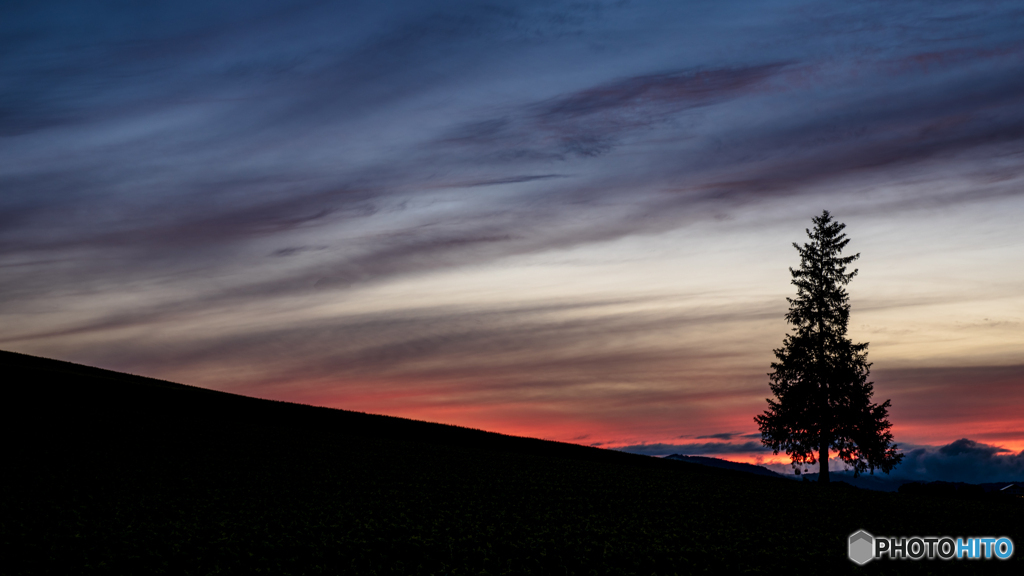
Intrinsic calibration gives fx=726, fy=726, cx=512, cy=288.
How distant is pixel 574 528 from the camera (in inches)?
A: 1049

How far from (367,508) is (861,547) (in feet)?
60.0

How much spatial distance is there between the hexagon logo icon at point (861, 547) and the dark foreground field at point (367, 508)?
0.45m

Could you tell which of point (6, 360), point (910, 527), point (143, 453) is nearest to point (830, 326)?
point (910, 527)

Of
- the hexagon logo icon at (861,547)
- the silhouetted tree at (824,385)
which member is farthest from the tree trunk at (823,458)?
the hexagon logo icon at (861,547)

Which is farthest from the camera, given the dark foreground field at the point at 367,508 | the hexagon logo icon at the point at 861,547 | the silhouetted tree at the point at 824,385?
the silhouetted tree at the point at 824,385

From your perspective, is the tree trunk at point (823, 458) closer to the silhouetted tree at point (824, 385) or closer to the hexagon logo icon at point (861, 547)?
the silhouetted tree at point (824, 385)

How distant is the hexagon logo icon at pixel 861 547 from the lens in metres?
23.7

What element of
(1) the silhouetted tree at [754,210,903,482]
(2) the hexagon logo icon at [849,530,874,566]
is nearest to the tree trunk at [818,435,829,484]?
(1) the silhouetted tree at [754,210,903,482]

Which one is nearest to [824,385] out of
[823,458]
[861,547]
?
[823,458]

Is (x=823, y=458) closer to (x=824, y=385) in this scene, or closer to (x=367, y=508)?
(x=824, y=385)

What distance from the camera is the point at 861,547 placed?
2555 cm

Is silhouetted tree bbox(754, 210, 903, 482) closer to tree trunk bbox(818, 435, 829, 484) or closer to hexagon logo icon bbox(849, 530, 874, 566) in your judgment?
tree trunk bbox(818, 435, 829, 484)

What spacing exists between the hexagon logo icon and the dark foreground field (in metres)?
0.45

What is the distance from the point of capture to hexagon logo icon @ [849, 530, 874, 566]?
23.7 metres
